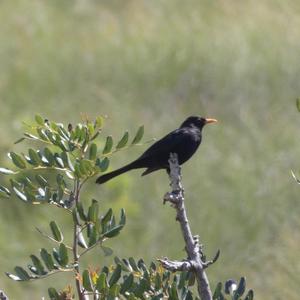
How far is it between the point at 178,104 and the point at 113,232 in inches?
311

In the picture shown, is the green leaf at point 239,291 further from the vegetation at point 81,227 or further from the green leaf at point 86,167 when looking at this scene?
the green leaf at point 86,167

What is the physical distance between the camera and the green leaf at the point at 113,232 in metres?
3.08

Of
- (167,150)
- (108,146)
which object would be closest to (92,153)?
(108,146)

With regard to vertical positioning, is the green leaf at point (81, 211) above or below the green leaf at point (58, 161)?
below

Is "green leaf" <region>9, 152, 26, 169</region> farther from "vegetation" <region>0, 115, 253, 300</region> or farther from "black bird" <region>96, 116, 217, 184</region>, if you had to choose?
"black bird" <region>96, 116, 217, 184</region>

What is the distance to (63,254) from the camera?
3.07 meters

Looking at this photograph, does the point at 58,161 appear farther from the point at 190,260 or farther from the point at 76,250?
the point at 190,260

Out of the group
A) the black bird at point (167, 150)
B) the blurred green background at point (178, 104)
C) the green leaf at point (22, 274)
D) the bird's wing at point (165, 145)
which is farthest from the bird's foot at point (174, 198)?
the blurred green background at point (178, 104)

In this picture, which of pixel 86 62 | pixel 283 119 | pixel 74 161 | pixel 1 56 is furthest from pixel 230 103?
pixel 74 161

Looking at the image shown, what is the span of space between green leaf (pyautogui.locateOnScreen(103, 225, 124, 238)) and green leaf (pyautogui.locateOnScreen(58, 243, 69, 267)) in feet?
0.42

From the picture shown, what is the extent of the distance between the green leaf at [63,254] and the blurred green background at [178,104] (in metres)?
3.96

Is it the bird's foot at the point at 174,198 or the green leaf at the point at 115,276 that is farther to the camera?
the bird's foot at the point at 174,198

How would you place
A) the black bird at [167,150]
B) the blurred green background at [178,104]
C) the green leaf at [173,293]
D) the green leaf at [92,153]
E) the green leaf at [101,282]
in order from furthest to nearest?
the blurred green background at [178,104]
the black bird at [167,150]
the green leaf at [92,153]
the green leaf at [173,293]
the green leaf at [101,282]

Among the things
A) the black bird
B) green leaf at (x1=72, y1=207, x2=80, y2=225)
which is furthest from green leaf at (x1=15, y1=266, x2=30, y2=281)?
the black bird
